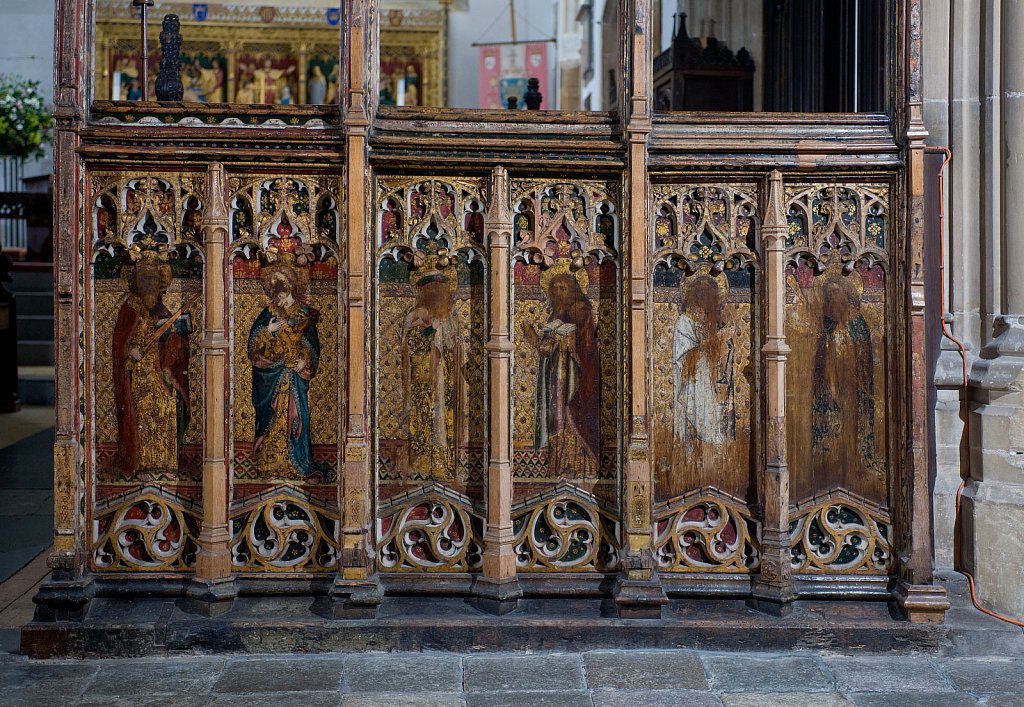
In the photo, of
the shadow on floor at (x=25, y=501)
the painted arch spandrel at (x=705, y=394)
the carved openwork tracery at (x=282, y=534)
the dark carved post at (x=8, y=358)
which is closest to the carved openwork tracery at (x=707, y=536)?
the painted arch spandrel at (x=705, y=394)

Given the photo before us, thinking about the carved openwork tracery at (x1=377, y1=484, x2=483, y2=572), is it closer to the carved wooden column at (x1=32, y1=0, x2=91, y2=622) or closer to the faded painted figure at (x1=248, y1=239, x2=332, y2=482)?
the faded painted figure at (x1=248, y1=239, x2=332, y2=482)

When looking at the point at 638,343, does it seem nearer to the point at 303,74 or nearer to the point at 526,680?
the point at 526,680

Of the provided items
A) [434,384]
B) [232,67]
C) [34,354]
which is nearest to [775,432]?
[434,384]

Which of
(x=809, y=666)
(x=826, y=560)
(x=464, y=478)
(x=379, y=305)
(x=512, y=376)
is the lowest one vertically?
(x=809, y=666)

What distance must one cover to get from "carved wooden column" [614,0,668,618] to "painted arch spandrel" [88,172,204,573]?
65.0 inches

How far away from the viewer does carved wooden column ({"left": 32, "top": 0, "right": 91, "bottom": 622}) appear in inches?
156

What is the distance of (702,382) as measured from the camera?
4297 mm

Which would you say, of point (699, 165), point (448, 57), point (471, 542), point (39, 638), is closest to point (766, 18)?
point (699, 165)

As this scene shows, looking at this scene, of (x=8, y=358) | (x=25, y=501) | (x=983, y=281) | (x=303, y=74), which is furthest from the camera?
(x=303, y=74)

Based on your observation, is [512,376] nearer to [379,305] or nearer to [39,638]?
[379,305]

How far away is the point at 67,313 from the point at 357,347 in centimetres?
107

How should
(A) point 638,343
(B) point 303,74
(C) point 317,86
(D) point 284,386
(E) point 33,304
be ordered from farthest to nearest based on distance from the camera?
(B) point 303,74
(C) point 317,86
(E) point 33,304
(D) point 284,386
(A) point 638,343

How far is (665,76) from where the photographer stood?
767cm

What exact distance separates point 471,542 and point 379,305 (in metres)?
0.99
